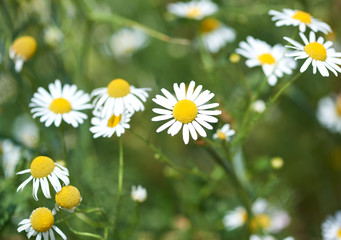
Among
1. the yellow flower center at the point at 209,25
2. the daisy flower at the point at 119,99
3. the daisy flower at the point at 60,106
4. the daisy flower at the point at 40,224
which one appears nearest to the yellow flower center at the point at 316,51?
the daisy flower at the point at 119,99

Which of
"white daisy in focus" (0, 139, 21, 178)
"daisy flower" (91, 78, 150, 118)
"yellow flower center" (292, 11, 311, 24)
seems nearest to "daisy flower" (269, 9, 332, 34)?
"yellow flower center" (292, 11, 311, 24)

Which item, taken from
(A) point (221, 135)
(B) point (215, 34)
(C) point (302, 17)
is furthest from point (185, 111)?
(B) point (215, 34)

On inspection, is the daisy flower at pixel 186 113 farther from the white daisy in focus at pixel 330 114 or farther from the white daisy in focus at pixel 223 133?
the white daisy in focus at pixel 330 114

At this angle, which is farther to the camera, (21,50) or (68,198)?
(21,50)

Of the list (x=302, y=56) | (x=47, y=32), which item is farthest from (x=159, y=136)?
(x=302, y=56)

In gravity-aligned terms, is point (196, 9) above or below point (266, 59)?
above

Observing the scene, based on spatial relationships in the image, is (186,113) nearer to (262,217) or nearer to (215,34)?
(262,217)

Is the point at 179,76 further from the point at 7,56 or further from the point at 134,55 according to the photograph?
the point at 7,56
